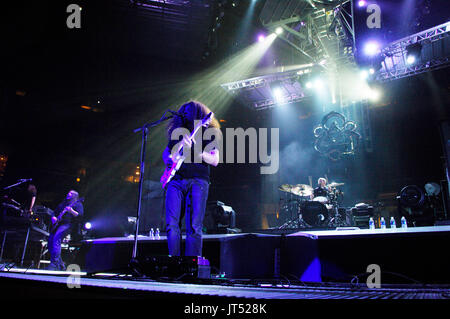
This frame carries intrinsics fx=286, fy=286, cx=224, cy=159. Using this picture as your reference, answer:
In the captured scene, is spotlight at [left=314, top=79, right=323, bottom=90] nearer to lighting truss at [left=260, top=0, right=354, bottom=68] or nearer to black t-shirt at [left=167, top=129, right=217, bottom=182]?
lighting truss at [left=260, top=0, right=354, bottom=68]

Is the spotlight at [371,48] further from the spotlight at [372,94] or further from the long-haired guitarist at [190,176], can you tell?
the long-haired guitarist at [190,176]

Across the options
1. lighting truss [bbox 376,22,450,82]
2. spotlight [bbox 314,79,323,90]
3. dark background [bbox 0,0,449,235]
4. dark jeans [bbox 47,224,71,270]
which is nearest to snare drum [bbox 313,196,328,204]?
dark background [bbox 0,0,449,235]

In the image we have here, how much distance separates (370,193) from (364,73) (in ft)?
15.4

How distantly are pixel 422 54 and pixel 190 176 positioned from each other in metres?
9.25

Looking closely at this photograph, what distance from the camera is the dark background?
7.13 metres

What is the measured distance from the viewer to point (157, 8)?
6.14 meters

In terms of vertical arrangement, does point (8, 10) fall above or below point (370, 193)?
above

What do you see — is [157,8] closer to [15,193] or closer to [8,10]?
[8,10]

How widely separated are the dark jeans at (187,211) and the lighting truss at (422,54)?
7901 millimetres

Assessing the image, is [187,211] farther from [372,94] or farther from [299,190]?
[372,94]

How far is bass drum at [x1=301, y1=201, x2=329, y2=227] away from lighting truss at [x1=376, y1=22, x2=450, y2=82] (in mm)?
4888
